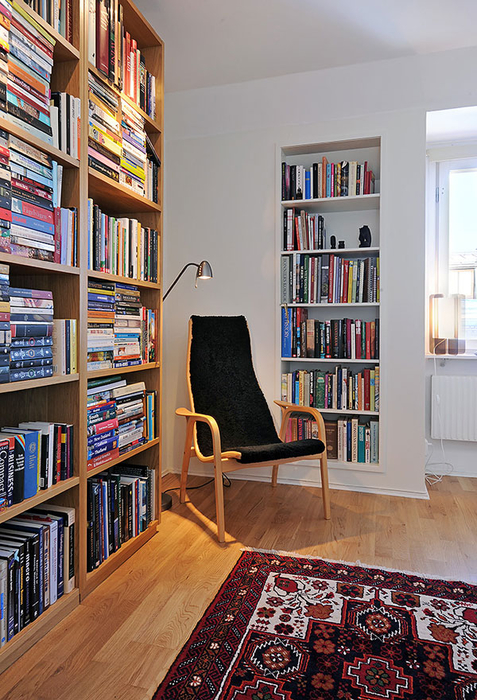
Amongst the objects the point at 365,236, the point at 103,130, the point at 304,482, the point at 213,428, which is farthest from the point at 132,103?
the point at 304,482

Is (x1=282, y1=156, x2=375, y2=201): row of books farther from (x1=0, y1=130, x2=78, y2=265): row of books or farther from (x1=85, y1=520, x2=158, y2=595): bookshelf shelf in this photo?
(x1=85, y1=520, x2=158, y2=595): bookshelf shelf

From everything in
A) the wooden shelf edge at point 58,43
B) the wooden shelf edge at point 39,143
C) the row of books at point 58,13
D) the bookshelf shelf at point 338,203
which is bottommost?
the wooden shelf edge at point 39,143

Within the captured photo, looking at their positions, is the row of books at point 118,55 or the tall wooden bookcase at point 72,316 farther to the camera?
the row of books at point 118,55

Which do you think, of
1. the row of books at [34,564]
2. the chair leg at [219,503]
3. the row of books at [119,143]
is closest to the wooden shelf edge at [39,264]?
the row of books at [119,143]

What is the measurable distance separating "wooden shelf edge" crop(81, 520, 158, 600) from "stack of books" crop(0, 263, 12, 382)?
0.89m

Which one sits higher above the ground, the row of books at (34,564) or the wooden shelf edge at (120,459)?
the wooden shelf edge at (120,459)

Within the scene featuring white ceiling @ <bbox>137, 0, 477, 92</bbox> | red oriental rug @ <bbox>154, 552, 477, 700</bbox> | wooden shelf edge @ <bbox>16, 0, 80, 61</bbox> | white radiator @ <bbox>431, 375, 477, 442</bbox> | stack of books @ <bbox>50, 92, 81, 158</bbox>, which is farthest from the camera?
white radiator @ <bbox>431, 375, 477, 442</bbox>

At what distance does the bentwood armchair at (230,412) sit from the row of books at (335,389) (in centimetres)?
17

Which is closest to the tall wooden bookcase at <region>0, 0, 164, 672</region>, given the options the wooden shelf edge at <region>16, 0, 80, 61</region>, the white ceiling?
the wooden shelf edge at <region>16, 0, 80, 61</region>

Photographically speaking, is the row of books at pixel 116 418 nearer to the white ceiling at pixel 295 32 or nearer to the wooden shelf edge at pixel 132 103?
the wooden shelf edge at pixel 132 103

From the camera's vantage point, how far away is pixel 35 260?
1499 millimetres

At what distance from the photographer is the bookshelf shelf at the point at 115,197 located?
190 cm

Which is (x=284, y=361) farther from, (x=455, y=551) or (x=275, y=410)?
(x=455, y=551)

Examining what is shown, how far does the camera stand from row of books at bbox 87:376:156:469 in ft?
6.13
